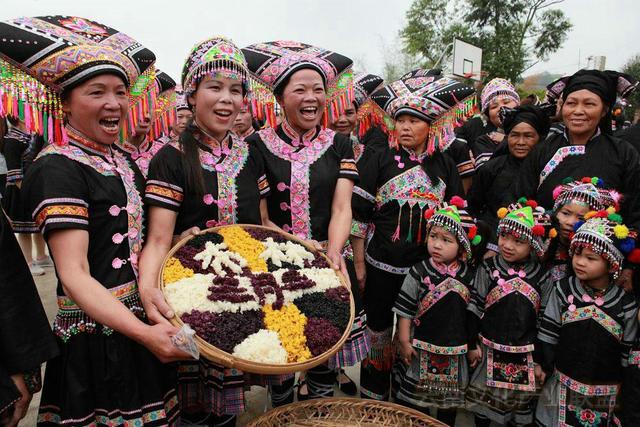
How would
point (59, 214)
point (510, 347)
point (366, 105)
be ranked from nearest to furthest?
point (59, 214)
point (510, 347)
point (366, 105)

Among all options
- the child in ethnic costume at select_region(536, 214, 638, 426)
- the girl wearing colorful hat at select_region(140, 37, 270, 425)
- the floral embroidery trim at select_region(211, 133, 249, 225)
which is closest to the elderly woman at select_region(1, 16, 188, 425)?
the girl wearing colorful hat at select_region(140, 37, 270, 425)

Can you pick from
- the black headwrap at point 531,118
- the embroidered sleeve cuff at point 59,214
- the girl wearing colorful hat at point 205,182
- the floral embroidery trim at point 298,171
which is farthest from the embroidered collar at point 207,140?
the black headwrap at point 531,118

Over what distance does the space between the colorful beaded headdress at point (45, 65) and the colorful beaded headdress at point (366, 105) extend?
6.50 ft

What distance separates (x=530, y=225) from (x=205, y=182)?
6.02 feet

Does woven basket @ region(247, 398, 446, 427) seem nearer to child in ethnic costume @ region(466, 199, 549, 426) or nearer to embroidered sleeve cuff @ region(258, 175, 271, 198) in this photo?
child in ethnic costume @ region(466, 199, 549, 426)

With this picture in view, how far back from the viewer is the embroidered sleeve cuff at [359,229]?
10.2 ft

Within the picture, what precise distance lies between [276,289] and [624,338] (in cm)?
187

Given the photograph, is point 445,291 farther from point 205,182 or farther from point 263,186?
point 205,182

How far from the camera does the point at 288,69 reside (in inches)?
97.5

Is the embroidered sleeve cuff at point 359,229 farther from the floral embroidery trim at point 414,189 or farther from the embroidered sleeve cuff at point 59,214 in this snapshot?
the embroidered sleeve cuff at point 59,214

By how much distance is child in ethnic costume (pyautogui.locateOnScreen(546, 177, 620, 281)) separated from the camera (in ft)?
8.17

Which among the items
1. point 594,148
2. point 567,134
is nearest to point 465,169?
point 567,134

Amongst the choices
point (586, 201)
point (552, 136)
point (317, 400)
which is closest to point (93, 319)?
point (317, 400)

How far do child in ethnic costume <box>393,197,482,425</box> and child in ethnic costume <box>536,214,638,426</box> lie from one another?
1.68 feet
